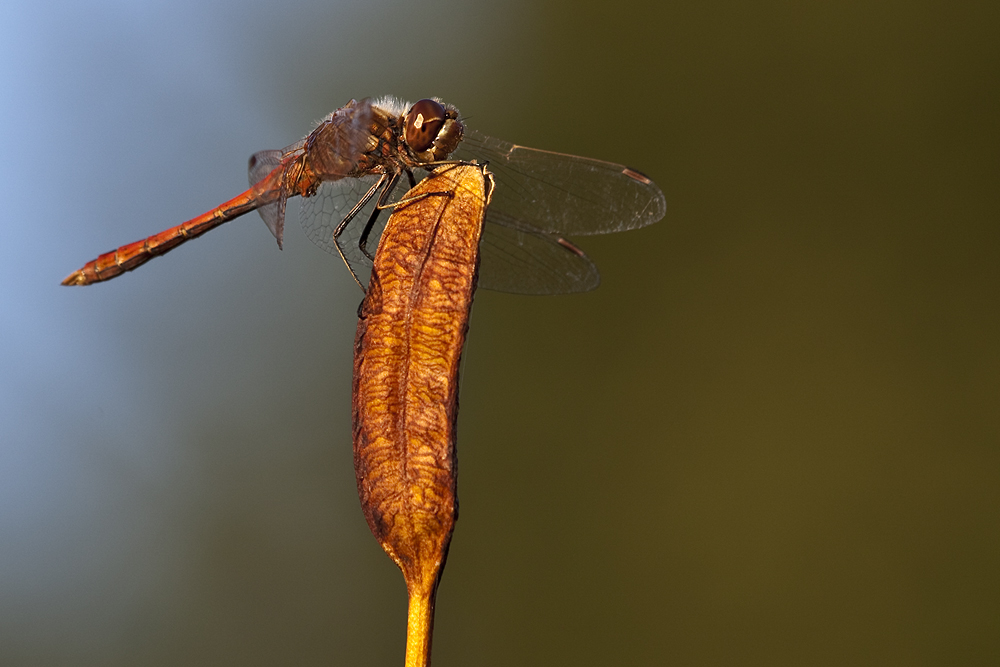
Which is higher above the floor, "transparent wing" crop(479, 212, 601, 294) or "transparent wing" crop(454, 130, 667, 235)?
"transparent wing" crop(454, 130, 667, 235)

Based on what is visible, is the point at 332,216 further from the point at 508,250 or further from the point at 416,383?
the point at 416,383

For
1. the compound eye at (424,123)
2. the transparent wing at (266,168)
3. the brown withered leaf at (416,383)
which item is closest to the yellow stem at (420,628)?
the brown withered leaf at (416,383)

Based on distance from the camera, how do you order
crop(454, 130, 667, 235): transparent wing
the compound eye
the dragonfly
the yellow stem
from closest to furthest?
the yellow stem, the compound eye, the dragonfly, crop(454, 130, 667, 235): transparent wing

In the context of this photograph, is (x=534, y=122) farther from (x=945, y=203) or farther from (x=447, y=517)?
(x=447, y=517)

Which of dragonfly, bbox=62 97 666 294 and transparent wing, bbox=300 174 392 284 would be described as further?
transparent wing, bbox=300 174 392 284

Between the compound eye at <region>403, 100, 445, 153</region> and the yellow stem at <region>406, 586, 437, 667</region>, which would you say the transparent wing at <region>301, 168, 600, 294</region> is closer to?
the compound eye at <region>403, 100, 445, 153</region>

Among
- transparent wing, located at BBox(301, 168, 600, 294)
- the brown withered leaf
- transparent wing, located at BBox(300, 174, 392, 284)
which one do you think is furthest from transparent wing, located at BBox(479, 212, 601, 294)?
the brown withered leaf

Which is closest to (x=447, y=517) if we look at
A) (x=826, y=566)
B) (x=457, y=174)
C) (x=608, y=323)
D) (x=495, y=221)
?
(x=457, y=174)

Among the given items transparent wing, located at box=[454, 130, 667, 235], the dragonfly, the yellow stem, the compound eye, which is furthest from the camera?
transparent wing, located at box=[454, 130, 667, 235]

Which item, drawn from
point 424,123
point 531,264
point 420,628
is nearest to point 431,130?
point 424,123
